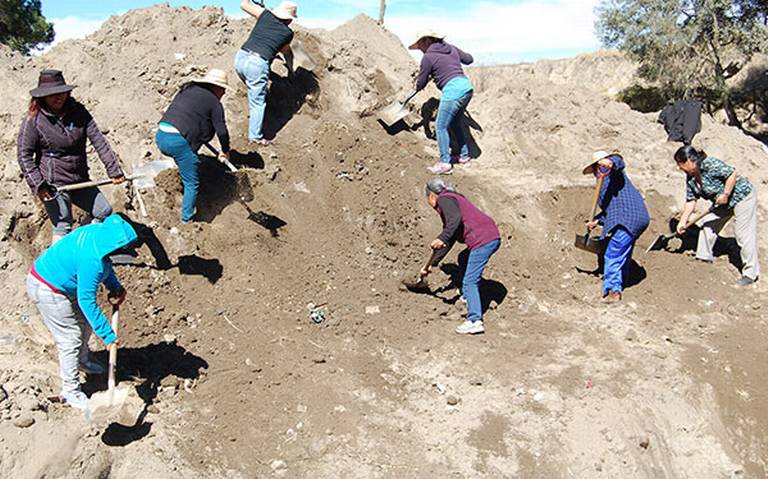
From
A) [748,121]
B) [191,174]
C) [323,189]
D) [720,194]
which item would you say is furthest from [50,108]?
[748,121]

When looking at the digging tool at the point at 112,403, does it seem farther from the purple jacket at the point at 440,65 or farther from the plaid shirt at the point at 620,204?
the purple jacket at the point at 440,65

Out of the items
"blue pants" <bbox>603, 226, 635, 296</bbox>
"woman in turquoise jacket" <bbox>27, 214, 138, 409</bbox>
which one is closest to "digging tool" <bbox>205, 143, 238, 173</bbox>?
"woman in turquoise jacket" <bbox>27, 214, 138, 409</bbox>

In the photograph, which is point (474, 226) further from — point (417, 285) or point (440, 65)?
point (440, 65)

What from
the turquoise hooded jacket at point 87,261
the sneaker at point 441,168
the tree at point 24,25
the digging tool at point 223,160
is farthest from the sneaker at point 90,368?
the tree at point 24,25

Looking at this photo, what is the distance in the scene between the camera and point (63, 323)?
14.1ft

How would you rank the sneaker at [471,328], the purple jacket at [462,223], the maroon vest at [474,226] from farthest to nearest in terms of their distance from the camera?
the sneaker at [471,328] < the maroon vest at [474,226] < the purple jacket at [462,223]

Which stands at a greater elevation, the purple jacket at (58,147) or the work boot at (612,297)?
the purple jacket at (58,147)

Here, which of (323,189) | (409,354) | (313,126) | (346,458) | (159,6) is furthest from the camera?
(159,6)

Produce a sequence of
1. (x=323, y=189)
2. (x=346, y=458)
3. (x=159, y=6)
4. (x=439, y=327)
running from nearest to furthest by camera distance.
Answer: (x=346, y=458), (x=439, y=327), (x=323, y=189), (x=159, y=6)

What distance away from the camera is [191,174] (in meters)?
6.17

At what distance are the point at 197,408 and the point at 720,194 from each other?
19.0 feet

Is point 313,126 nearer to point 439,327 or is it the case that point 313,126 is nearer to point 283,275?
point 283,275

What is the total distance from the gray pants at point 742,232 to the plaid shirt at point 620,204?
4.00 ft

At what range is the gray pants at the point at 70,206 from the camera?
5281 mm
